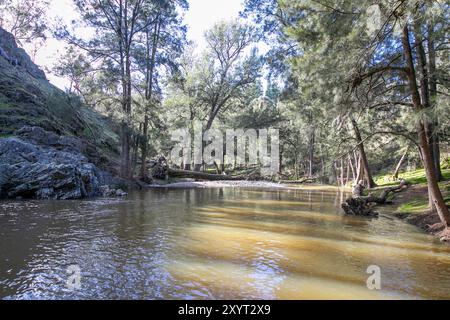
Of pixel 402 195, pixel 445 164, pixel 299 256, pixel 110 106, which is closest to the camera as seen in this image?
pixel 299 256

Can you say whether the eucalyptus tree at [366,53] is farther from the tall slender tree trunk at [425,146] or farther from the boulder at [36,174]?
the boulder at [36,174]

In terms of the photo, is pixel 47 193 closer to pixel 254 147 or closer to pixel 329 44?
pixel 329 44

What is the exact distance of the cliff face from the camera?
1279 centimetres

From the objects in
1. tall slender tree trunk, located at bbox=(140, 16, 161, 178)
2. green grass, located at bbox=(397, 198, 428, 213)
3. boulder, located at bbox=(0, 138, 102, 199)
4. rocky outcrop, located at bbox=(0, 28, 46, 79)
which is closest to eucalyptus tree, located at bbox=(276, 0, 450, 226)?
green grass, located at bbox=(397, 198, 428, 213)

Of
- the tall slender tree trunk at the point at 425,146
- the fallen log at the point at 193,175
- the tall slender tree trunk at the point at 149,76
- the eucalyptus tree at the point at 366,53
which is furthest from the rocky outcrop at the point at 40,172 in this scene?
the fallen log at the point at 193,175

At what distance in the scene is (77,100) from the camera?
18953 millimetres

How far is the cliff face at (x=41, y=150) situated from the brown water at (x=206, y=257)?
2723 millimetres

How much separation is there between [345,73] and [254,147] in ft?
128

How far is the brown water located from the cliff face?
2.72 metres

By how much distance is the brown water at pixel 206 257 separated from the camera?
444 cm

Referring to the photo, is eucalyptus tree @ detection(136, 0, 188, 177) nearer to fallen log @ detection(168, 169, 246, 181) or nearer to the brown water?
fallen log @ detection(168, 169, 246, 181)
